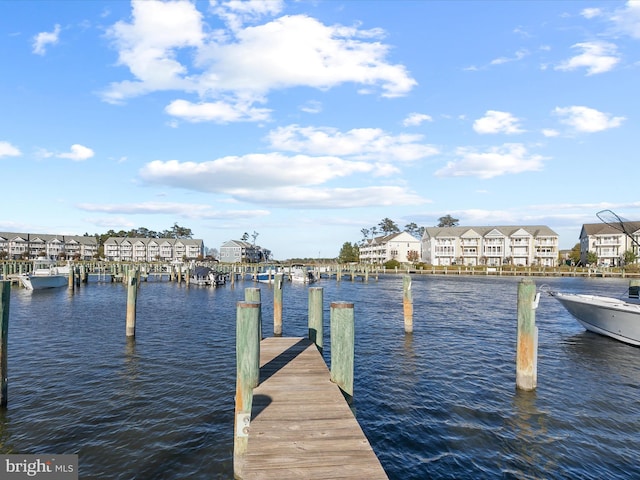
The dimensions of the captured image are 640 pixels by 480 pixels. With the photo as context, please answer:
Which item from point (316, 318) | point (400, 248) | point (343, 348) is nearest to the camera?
point (343, 348)

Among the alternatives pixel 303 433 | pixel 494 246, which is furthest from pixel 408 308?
pixel 494 246

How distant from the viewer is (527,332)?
1163 cm

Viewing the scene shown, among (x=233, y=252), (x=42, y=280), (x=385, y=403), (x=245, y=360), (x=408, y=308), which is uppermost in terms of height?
(x=233, y=252)

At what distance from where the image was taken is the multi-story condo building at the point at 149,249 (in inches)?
5217

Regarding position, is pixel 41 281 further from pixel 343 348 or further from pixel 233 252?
pixel 233 252

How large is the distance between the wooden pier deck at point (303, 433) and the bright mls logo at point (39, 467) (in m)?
4.27

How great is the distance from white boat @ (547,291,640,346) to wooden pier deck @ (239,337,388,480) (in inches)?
672

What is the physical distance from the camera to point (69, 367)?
15008mm

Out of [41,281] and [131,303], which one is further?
[41,281]

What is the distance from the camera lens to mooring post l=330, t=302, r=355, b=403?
7.79m

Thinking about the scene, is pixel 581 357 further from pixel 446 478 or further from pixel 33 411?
pixel 33 411

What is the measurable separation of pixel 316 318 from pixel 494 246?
112 m

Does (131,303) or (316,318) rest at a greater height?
(316,318)

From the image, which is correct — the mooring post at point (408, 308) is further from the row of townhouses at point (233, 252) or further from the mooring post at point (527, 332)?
the row of townhouses at point (233, 252)
